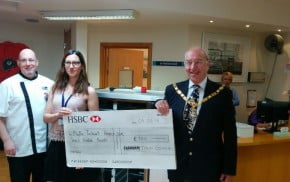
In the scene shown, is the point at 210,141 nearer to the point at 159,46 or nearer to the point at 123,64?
the point at 159,46

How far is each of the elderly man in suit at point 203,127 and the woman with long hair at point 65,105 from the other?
57 cm

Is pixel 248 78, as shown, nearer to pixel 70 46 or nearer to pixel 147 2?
pixel 147 2

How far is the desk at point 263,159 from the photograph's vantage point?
9.90 ft

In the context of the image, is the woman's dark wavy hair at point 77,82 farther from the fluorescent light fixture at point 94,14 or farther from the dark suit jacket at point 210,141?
the fluorescent light fixture at point 94,14

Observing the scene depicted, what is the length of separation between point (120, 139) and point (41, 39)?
→ 503cm

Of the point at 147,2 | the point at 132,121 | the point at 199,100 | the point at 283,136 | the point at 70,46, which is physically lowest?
the point at 283,136

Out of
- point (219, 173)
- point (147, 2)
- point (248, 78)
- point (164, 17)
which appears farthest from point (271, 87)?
point (219, 173)

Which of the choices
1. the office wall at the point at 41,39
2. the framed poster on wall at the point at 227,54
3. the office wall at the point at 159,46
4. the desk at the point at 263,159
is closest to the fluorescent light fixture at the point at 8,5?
the office wall at the point at 159,46

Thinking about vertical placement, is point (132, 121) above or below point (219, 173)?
above

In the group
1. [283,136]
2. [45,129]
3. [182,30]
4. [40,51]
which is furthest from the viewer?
[40,51]

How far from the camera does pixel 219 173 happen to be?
1.96 metres

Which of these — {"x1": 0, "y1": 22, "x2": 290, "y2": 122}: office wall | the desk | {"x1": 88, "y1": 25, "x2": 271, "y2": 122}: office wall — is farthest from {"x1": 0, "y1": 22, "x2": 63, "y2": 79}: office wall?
the desk

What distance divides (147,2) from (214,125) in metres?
2.39

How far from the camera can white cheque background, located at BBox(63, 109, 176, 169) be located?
2029 millimetres
